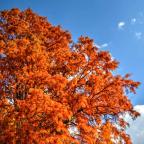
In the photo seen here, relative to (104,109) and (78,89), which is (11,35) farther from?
(104,109)

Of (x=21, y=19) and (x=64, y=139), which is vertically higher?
(x=21, y=19)

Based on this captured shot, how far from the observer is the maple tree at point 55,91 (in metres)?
13.2

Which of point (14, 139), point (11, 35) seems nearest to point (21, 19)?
point (11, 35)

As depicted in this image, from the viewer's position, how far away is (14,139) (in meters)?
13.1

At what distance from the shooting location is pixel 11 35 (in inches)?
728

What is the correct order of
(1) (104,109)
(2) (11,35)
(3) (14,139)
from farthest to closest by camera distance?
Answer: (2) (11,35)
(1) (104,109)
(3) (14,139)

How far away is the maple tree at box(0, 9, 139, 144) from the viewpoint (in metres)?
13.2

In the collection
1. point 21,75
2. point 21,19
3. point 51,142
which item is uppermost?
point 21,19

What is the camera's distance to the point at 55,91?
1516 centimetres

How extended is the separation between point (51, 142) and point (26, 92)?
3.45m

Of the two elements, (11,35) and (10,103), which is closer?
(10,103)

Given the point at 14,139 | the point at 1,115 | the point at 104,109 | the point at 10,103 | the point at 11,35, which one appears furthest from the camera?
the point at 11,35

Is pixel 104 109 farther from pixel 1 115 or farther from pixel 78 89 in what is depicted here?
pixel 1 115

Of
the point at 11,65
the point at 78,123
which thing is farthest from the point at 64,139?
the point at 11,65
